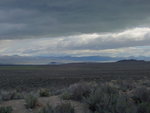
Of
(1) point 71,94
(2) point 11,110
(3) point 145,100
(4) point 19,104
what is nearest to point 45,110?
(2) point 11,110

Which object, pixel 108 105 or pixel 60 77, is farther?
pixel 60 77

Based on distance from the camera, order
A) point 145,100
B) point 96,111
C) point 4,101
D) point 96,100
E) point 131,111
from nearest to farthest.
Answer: point 131,111 → point 96,111 → point 96,100 → point 145,100 → point 4,101

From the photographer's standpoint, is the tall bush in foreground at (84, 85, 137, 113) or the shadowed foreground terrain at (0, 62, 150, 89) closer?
the tall bush in foreground at (84, 85, 137, 113)

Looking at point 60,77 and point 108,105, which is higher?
point 108,105

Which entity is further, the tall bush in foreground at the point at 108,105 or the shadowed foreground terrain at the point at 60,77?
the shadowed foreground terrain at the point at 60,77

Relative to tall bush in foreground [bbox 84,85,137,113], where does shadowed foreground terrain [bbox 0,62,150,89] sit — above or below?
below

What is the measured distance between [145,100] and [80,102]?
3.19 m

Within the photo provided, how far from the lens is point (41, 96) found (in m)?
16.4

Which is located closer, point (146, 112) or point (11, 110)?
point (146, 112)

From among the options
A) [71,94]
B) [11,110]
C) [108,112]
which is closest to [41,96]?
[71,94]

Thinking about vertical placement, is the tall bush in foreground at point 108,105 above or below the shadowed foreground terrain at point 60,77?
above

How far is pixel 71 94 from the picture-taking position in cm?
1480

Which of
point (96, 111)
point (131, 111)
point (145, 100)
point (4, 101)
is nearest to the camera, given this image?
point (131, 111)

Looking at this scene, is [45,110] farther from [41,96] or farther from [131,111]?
[41,96]
